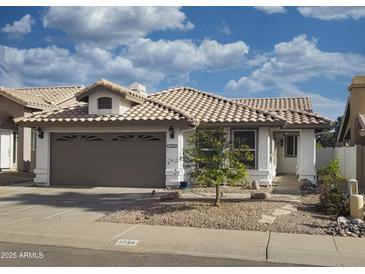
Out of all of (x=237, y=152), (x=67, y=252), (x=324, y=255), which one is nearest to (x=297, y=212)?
(x=237, y=152)

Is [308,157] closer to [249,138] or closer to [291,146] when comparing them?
[249,138]

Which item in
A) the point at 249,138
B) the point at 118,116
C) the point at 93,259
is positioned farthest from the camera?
the point at 249,138

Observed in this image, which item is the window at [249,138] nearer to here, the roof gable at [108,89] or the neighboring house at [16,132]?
the roof gable at [108,89]

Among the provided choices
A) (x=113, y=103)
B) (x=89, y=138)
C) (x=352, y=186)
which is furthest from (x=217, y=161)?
(x=89, y=138)

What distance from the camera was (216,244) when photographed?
25.5 ft

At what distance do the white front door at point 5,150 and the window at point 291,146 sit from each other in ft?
49.4

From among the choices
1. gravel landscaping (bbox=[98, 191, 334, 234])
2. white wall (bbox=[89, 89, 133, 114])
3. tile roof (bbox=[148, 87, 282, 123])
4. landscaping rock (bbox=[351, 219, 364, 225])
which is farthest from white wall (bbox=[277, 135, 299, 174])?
landscaping rock (bbox=[351, 219, 364, 225])

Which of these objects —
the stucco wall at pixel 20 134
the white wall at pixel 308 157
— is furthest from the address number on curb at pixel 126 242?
the stucco wall at pixel 20 134

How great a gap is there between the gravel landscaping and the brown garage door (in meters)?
4.18

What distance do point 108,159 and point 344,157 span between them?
1057cm

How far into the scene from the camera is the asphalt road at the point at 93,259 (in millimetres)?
6729

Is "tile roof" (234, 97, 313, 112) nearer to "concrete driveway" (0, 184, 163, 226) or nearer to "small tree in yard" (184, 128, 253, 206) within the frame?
"concrete driveway" (0, 184, 163, 226)

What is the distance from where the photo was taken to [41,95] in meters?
26.1

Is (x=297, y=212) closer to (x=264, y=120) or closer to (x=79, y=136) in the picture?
(x=264, y=120)
